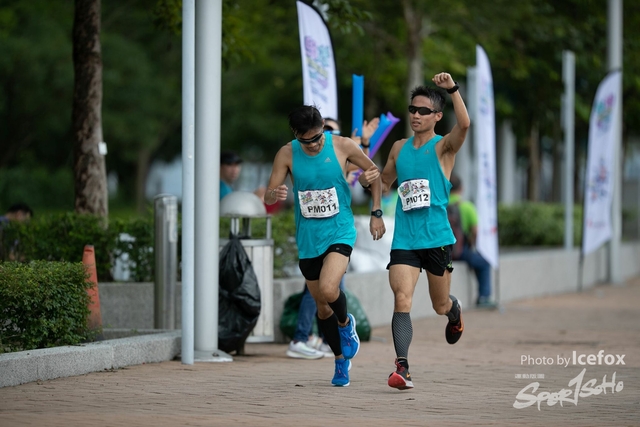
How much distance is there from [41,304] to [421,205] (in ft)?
8.64

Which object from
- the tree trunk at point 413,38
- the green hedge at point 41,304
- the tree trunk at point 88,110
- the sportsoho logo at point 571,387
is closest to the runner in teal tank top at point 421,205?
the sportsoho logo at point 571,387

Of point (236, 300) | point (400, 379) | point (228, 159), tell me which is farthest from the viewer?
point (228, 159)

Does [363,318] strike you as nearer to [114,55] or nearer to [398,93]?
[398,93]

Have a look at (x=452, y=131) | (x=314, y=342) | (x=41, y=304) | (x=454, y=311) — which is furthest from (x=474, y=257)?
(x=41, y=304)

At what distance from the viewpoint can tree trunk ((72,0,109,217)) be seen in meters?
11.6

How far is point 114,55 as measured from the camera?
3291 centimetres

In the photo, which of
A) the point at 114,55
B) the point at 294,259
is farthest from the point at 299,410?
the point at 114,55

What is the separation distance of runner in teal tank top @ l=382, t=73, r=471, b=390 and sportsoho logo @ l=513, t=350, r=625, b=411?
81cm

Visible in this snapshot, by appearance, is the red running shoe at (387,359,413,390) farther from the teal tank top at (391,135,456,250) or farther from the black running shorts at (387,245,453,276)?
the teal tank top at (391,135,456,250)

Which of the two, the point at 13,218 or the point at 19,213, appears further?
the point at 19,213

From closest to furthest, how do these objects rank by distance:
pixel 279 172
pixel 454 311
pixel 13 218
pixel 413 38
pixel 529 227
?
pixel 279 172, pixel 454 311, pixel 13 218, pixel 413 38, pixel 529 227

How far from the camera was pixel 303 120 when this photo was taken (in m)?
7.66

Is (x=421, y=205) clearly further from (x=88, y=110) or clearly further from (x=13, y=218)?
(x=13, y=218)

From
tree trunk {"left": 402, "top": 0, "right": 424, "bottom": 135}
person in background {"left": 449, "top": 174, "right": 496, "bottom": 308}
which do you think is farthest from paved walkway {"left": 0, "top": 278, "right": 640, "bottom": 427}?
tree trunk {"left": 402, "top": 0, "right": 424, "bottom": 135}
